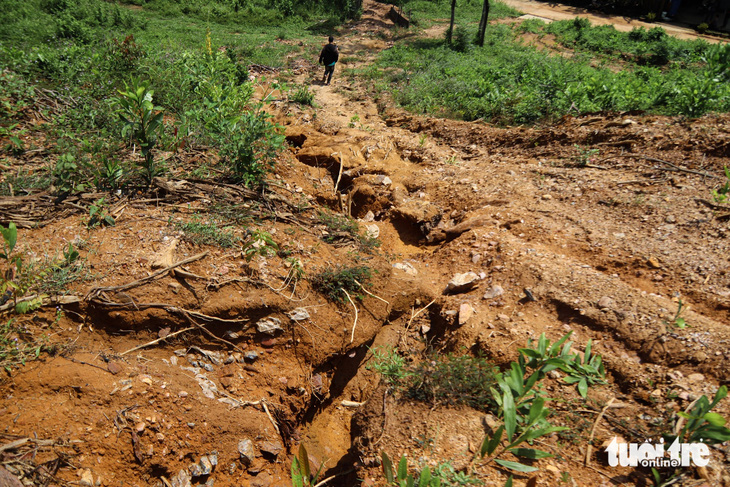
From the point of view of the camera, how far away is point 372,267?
3.56 m

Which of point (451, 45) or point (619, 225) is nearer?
point (619, 225)

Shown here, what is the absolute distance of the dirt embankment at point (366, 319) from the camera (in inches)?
91.1

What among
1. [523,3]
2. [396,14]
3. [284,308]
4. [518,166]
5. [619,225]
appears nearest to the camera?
[284,308]

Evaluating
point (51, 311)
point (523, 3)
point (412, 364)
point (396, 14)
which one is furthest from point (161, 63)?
point (523, 3)

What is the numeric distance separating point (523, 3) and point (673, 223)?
17.6m

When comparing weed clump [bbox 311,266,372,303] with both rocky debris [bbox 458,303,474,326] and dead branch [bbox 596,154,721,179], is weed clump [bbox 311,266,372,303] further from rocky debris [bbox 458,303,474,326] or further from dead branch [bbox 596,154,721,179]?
dead branch [bbox 596,154,721,179]

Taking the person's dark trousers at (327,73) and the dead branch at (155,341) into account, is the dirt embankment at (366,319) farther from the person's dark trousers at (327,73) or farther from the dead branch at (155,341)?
the person's dark trousers at (327,73)

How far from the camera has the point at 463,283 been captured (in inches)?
139

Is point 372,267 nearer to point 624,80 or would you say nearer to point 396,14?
point 624,80

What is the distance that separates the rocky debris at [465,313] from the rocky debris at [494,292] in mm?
188

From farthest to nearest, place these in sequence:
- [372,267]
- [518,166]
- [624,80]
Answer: [624,80]
[518,166]
[372,267]

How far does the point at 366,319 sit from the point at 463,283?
864 millimetres

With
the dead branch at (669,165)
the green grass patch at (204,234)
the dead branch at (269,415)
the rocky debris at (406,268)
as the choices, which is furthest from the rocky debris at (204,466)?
the dead branch at (669,165)

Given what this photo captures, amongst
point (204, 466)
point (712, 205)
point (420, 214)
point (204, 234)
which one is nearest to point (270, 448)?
point (204, 466)
